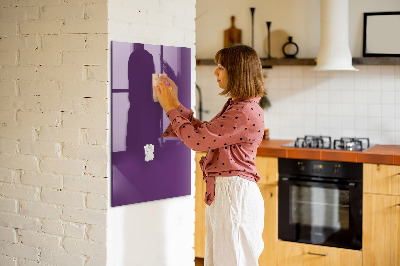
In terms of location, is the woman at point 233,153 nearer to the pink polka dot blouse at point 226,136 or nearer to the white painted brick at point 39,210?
the pink polka dot blouse at point 226,136

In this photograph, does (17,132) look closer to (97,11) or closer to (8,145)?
(8,145)

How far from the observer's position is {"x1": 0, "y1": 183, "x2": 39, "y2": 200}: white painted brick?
3.01m

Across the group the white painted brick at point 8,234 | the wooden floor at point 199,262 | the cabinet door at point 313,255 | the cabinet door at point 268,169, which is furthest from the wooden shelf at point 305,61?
the white painted brick at point 8,234

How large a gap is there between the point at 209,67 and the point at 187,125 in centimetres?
244

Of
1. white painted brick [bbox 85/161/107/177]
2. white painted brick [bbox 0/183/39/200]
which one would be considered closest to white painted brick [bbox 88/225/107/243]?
white painted brick [bbox 85/161/107/177]

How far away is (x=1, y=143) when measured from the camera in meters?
3.11

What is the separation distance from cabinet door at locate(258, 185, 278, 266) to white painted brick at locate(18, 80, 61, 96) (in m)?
1.86

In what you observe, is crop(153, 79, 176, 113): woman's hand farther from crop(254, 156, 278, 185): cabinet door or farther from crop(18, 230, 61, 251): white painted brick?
crop(254, 156, 278, 185): cabinet door

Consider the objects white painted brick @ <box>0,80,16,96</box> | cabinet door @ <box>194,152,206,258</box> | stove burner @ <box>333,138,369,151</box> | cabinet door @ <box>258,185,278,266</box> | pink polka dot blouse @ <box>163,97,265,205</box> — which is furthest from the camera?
cabinet door @ <box>194,152,206,258</box>

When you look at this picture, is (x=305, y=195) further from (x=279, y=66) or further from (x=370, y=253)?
(x=279, y=66)

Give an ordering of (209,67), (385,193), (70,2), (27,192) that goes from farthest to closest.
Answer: (209,67)
(385,193)
(27,192)
(70,2)

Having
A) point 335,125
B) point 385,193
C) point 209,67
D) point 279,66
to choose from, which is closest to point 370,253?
point 385,193

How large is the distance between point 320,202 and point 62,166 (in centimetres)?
194

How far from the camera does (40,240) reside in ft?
9.87
